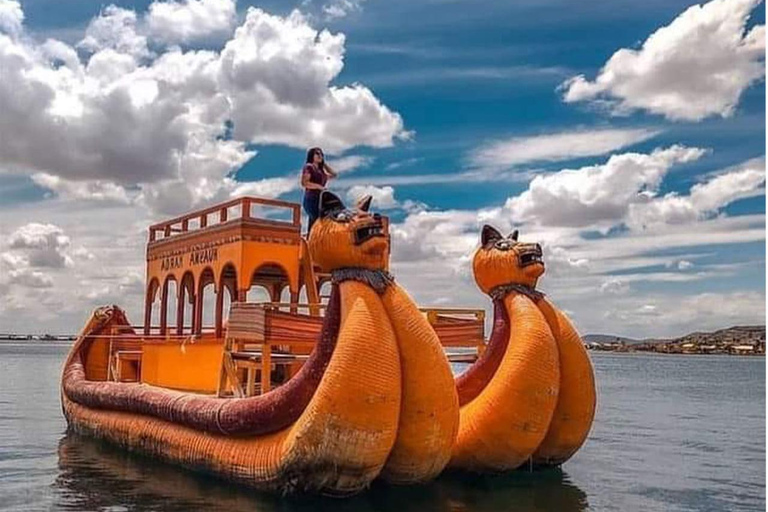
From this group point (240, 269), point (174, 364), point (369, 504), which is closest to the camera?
point (369, 504)

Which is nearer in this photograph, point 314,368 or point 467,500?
point 314,368

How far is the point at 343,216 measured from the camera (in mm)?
14227

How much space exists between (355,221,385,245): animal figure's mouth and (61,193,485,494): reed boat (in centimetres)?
2

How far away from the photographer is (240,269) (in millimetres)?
18141

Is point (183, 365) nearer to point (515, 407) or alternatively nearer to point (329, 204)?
point (329, 204)

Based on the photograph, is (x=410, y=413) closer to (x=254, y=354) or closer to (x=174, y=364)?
(x=254, y=354)

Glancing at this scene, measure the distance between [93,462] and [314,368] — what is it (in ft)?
24.6

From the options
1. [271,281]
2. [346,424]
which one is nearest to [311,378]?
[346,424]

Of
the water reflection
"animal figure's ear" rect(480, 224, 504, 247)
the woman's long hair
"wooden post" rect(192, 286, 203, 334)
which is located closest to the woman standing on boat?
the woman's long hair

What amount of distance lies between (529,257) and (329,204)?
13.2 ft

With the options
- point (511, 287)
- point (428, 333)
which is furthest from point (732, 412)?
point (428, 333)

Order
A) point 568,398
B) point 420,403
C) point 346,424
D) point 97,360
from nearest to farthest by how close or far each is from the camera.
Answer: point 346,424 → point 420,403 → point 568,398 → point 97,360

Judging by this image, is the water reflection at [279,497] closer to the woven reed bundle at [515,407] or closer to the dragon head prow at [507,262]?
the woven reed bundle at [515,407]

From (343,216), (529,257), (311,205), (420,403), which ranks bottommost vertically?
(420,403)
